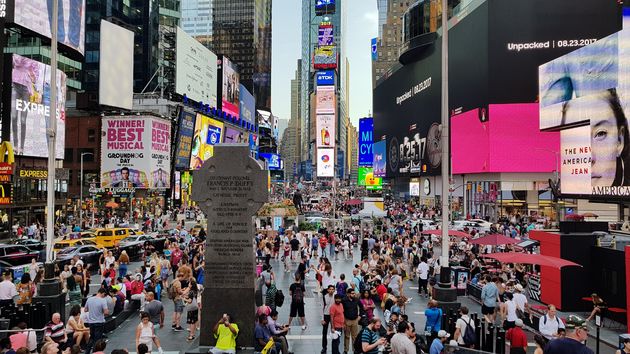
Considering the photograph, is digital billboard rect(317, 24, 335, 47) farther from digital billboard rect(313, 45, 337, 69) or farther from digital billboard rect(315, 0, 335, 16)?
digital billboard rect(315, 0, 335, 16)

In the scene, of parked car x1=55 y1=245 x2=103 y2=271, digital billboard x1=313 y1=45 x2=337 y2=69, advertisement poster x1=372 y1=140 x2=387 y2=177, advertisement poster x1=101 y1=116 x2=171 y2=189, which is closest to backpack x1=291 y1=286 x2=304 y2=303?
parked car x1=55 y1=245 x2=103 y2=271

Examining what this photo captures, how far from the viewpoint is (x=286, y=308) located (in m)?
17.6

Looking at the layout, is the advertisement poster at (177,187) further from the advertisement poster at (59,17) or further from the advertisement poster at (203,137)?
the advertisement poster at (59,17)

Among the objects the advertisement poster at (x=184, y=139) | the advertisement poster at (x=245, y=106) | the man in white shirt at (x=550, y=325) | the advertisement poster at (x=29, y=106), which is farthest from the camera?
the advertisement poster at (x=245, y=106)

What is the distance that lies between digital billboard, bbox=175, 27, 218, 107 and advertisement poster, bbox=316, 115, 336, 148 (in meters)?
23.2

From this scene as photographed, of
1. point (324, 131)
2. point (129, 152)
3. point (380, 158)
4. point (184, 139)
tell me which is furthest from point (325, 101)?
point (129, 152)

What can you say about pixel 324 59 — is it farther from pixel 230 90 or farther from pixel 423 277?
pixel 423 277

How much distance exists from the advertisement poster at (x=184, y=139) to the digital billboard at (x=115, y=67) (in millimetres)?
7319

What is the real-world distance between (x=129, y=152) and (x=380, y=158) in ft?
237

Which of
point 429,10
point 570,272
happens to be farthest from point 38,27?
point 429,10

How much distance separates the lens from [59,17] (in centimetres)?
5194

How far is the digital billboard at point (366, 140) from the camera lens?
13875 centimetres

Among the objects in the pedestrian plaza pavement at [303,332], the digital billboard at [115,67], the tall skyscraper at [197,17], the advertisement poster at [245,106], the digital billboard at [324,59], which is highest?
the tall skyscraper at [197,17]

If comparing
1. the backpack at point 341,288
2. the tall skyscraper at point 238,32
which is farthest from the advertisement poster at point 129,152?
the tall skyscraper at point 238,32
